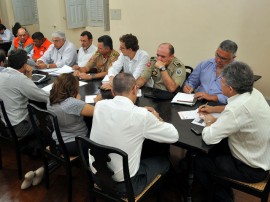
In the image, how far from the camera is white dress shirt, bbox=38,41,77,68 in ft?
12.2

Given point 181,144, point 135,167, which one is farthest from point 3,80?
point 181,144

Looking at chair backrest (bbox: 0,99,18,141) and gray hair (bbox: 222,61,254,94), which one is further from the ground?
gray hair (bbox: 222,61,254,94)

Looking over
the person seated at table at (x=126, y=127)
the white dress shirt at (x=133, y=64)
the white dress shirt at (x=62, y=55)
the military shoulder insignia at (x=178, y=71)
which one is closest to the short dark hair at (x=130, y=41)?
the white dress shirt at (x=133, y=64)

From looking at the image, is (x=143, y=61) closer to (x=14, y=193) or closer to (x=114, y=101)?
(x=114, y=101)

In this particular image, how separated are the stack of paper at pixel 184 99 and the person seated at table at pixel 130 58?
685 mm

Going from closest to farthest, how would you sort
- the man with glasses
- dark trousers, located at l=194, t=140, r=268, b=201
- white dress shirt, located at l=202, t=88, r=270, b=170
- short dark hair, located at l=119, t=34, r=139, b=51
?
white dress shirt, located at l=202, t=88, r=270, b=170 → dark trousers, located at l=194, t=140, r=268, b=201 → the man with glasses → short dark hair, located at l=119, t=34, r=139, b=51

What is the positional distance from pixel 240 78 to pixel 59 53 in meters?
2.84

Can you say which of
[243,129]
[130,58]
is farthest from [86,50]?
[243,129]

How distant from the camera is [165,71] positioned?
251 centimetres

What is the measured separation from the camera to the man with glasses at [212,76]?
2283 millimetres

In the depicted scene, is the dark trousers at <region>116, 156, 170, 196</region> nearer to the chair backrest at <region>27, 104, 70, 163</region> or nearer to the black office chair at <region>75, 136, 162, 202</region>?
the black office chair at <region>75, 136, 162, 202</region>

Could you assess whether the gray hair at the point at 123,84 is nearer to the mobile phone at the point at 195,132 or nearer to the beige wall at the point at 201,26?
the mobile phone at the point at 195,132

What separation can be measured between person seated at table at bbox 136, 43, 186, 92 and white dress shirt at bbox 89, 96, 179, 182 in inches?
39.6

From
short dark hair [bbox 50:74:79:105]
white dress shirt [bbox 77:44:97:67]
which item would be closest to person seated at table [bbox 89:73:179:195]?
short dark hair [bbox 50:74:79:105]
